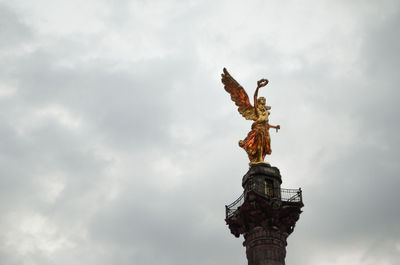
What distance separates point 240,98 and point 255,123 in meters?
4.03

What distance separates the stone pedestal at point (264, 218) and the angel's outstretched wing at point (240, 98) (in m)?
7.13

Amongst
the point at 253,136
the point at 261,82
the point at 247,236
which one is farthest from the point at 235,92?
the point at 247,236

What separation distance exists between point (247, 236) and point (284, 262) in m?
3.70

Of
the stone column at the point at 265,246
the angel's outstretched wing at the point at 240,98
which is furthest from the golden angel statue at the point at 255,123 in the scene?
the stone column at the point at 265,246

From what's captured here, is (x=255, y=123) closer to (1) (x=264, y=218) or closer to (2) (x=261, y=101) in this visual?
(2) (x=261, y=101)

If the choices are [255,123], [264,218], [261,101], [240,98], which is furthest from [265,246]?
[240,98]

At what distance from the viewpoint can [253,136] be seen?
47.1m

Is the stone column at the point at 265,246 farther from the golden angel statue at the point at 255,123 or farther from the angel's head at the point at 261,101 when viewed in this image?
the angel's head at the point at 261,101

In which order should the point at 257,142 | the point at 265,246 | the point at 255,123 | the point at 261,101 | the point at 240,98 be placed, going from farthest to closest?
the point at 240,98 → the point at 261,101 → the point at 255,123 → the point at 257,142 → the point at 265,246

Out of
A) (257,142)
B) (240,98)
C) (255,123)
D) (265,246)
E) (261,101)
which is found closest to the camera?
(265,246)

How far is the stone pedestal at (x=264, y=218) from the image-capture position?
131 ft

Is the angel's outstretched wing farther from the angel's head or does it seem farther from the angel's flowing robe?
the angel's flowing robe

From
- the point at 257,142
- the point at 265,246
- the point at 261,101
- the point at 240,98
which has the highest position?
the point at 240,98

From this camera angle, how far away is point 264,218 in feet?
135
